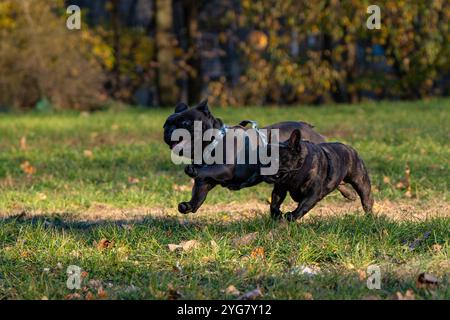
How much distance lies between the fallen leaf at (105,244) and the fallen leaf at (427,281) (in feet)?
6.58

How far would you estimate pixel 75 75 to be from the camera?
21.6 m

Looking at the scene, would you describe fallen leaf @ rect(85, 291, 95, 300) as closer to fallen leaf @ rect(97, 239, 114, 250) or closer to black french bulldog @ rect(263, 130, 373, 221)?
fallen leaf @ rect(97, 239, 114, 250)

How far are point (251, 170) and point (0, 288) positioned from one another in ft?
6.31

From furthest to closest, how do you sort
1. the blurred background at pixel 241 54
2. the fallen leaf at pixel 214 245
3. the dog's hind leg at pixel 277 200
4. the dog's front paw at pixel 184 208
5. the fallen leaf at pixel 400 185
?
the blurred background at pixel 241 54 → the fallen leaf at pixel 400 185 → the dog's hind leg at pixel 277 200 → the dog's front paw at pixel 184 208 → the fallen leaf at pixel 214 245

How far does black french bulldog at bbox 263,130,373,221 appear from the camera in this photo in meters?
5.77

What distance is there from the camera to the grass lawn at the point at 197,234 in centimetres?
478

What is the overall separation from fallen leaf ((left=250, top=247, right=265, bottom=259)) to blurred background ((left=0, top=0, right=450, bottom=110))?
639 inches

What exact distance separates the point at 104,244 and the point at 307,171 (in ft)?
4.74

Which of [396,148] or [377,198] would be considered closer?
[377,198]

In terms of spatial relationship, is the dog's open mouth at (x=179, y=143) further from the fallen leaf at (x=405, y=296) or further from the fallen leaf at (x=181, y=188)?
the fallen leaf at (x=181, y=188)

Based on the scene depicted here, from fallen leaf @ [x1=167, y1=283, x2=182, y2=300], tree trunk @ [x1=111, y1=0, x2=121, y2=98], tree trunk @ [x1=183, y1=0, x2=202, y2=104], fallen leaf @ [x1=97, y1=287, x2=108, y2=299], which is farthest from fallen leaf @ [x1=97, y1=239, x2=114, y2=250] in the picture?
tree trunk @ [x1=111, y1=0, x2=121, y2=98]

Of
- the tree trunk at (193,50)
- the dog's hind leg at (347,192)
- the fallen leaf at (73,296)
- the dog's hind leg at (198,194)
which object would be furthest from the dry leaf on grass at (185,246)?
the tree trunk at (193,50)
